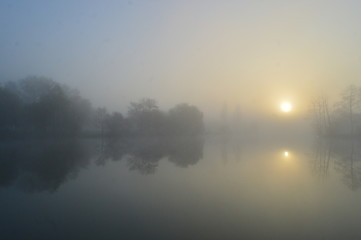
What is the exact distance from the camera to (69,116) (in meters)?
63.2

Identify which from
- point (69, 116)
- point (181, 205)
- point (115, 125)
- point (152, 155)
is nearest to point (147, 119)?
point (115, 125)

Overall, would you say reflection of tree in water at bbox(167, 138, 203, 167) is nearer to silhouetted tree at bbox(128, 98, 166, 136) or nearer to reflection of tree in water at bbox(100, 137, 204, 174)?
reflection of tree in water at bbox(100, 137, 204, 174)

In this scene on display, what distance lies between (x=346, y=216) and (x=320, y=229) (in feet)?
6.19

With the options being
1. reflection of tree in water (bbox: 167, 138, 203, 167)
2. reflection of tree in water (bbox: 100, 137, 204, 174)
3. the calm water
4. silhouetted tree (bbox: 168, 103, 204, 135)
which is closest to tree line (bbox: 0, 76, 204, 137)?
silhouetted tree (bbox: 168, 103, 204, 135)

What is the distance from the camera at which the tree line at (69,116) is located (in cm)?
5919

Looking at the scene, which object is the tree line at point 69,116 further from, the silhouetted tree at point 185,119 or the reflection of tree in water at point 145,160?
the reflection of tree in water at point 145,160

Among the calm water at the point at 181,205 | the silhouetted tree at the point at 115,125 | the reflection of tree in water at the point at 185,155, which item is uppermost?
the silhouetted tree at the point at 115,125

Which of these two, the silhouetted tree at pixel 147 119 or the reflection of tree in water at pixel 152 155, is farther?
the silhouetted tree at pixel 147 119

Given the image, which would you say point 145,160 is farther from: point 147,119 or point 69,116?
point 147,119

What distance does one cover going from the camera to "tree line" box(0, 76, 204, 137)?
59.2m

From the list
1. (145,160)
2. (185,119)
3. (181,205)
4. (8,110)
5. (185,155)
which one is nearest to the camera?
(181,205)

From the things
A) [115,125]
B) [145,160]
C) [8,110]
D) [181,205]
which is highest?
[8,110]

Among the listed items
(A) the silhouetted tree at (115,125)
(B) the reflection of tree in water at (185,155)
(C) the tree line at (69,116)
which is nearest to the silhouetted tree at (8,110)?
(C) the tree line at (69,116)

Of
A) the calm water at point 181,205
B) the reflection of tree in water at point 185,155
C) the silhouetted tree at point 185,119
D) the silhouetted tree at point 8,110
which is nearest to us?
the calm water at point 181,205
